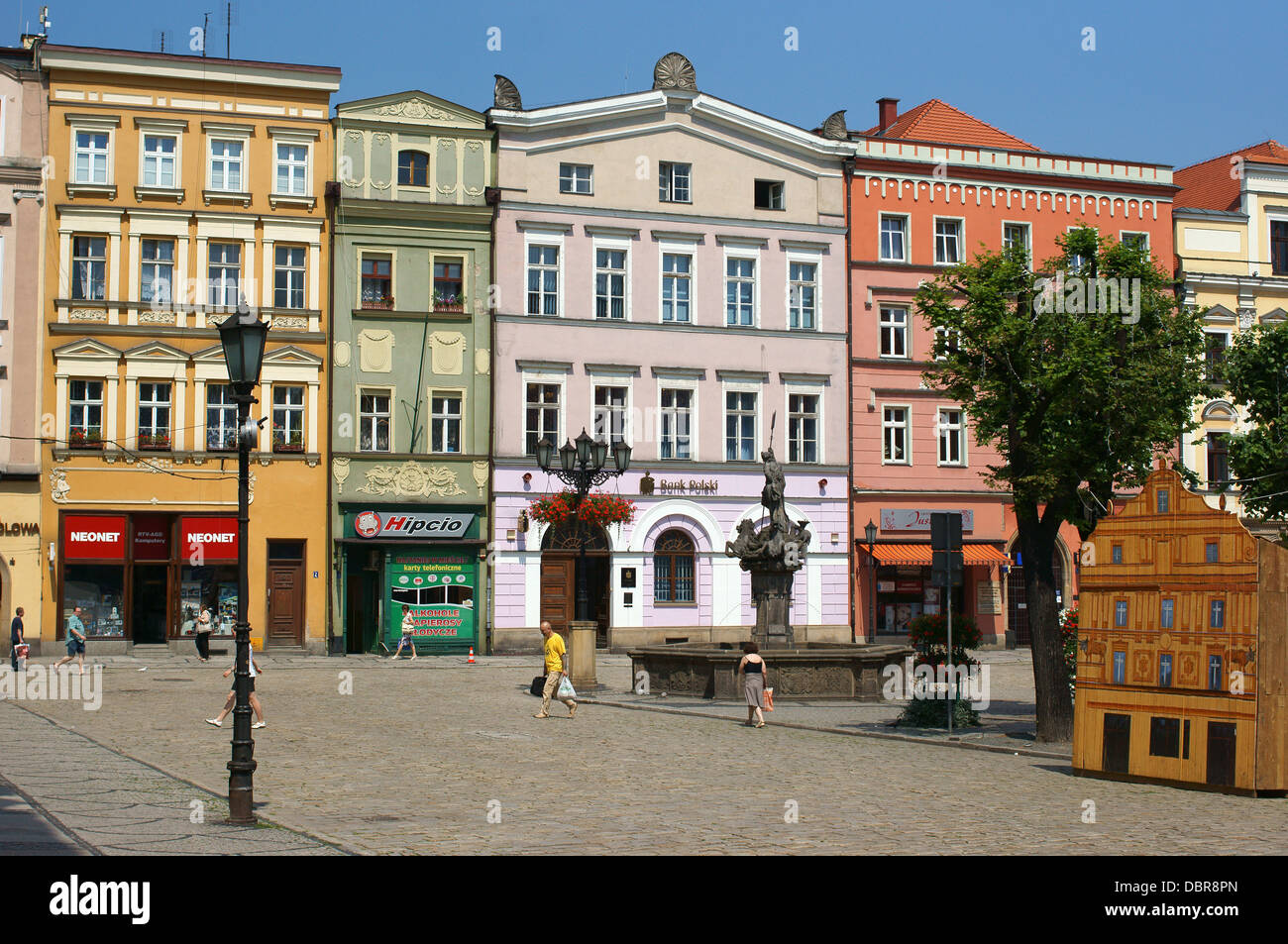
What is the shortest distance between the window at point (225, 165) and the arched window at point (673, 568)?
1602cm

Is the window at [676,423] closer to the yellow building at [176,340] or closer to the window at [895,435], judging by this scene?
the window at [895,435]

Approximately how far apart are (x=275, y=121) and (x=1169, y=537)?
3287 cm

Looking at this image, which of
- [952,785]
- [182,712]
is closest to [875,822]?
[952,785]

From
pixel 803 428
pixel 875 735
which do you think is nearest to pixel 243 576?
pixel 875 735

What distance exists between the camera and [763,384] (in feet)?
154

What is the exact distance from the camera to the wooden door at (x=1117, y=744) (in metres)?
16.3

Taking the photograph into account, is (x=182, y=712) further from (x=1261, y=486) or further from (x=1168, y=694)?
(x=1261, y=486)

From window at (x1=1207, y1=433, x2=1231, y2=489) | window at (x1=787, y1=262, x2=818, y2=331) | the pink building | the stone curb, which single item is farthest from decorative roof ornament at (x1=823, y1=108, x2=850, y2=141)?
the stone curb

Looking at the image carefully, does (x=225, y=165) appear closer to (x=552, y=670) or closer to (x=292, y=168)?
(x=292, y=168)

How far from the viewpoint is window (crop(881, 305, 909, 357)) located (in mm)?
48719

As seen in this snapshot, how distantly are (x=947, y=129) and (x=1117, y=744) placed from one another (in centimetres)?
3887

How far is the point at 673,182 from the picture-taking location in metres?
46.6

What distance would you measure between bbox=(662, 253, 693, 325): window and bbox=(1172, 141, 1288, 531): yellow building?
17.4 metres
